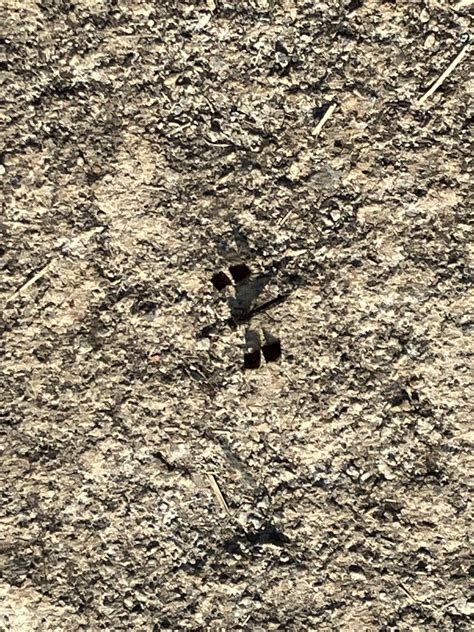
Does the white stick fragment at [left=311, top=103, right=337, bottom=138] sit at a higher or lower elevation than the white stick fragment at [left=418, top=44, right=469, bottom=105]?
lower

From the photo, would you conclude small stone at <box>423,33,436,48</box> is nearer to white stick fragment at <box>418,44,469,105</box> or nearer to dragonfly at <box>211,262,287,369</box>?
white stick fragment at <box>418,44,469,105</box>

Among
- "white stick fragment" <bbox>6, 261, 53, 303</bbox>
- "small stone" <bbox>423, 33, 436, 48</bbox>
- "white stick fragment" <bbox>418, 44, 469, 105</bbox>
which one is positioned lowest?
"white stick fragment" <bbox>6, 261, 53, 303</bbox>

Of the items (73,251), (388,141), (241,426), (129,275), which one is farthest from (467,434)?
(73,251)

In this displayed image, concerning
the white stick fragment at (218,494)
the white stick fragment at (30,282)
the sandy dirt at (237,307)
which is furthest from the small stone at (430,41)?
→ the white stick fragment at (218,494)

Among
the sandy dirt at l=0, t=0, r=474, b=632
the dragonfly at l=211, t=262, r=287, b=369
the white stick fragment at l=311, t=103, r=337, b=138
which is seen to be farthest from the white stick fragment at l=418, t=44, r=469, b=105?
the dragonfly at l=211, t=262, r=287, b=369

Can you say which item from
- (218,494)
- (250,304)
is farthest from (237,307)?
(218,494)

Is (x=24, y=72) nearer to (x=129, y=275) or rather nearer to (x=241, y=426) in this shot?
(x=129, y=275)

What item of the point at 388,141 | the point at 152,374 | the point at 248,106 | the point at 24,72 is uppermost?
the point at 24,72

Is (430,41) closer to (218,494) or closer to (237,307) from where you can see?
(237,307)
